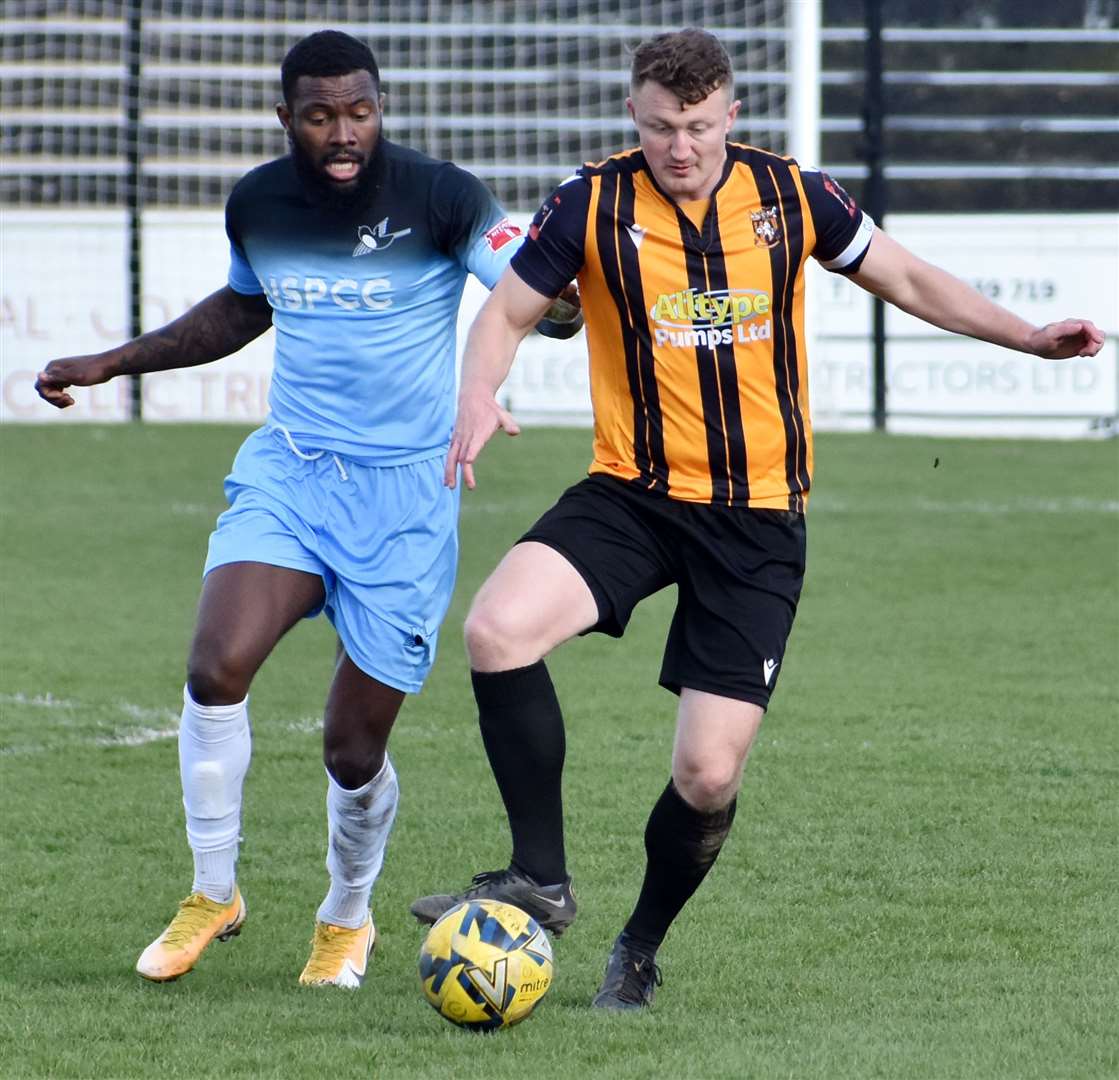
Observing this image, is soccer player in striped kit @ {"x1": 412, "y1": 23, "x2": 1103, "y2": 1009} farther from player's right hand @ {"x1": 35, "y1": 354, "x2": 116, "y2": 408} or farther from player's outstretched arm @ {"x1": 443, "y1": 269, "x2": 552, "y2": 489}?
player's right hand @ {"x1": 35, "y1": 354, "x2": 116, "y2": 408}

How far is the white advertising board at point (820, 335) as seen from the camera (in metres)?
17.7

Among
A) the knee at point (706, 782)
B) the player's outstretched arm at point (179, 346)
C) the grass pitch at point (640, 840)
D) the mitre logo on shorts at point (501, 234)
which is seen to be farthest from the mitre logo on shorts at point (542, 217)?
the grass pitch at point (640, 840)

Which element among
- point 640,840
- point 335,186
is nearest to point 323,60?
point 335,186

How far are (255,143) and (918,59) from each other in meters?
8.13

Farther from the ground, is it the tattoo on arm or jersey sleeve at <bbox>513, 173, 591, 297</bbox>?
jersey sleeve at <bbox>513, 173, 591, 297</bbox>

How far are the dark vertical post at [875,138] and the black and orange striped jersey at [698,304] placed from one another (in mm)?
13133

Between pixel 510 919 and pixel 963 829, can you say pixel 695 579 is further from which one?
pixel 963 829

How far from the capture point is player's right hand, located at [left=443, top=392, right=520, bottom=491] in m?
4.16

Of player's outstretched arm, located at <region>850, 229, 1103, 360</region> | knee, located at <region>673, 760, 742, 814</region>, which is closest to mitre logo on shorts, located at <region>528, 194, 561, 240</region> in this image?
player's outstretched arm, located at <region>850, 229, 1103, 360</region>

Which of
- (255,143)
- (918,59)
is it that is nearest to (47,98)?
(255,143)

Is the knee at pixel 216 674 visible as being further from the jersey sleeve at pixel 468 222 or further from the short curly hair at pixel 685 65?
the short curly hair at pixel 685 65

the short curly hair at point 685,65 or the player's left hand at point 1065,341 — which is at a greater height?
the short curly hair at point 685,65

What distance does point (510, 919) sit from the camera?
4.13 m

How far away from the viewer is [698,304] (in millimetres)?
4355
